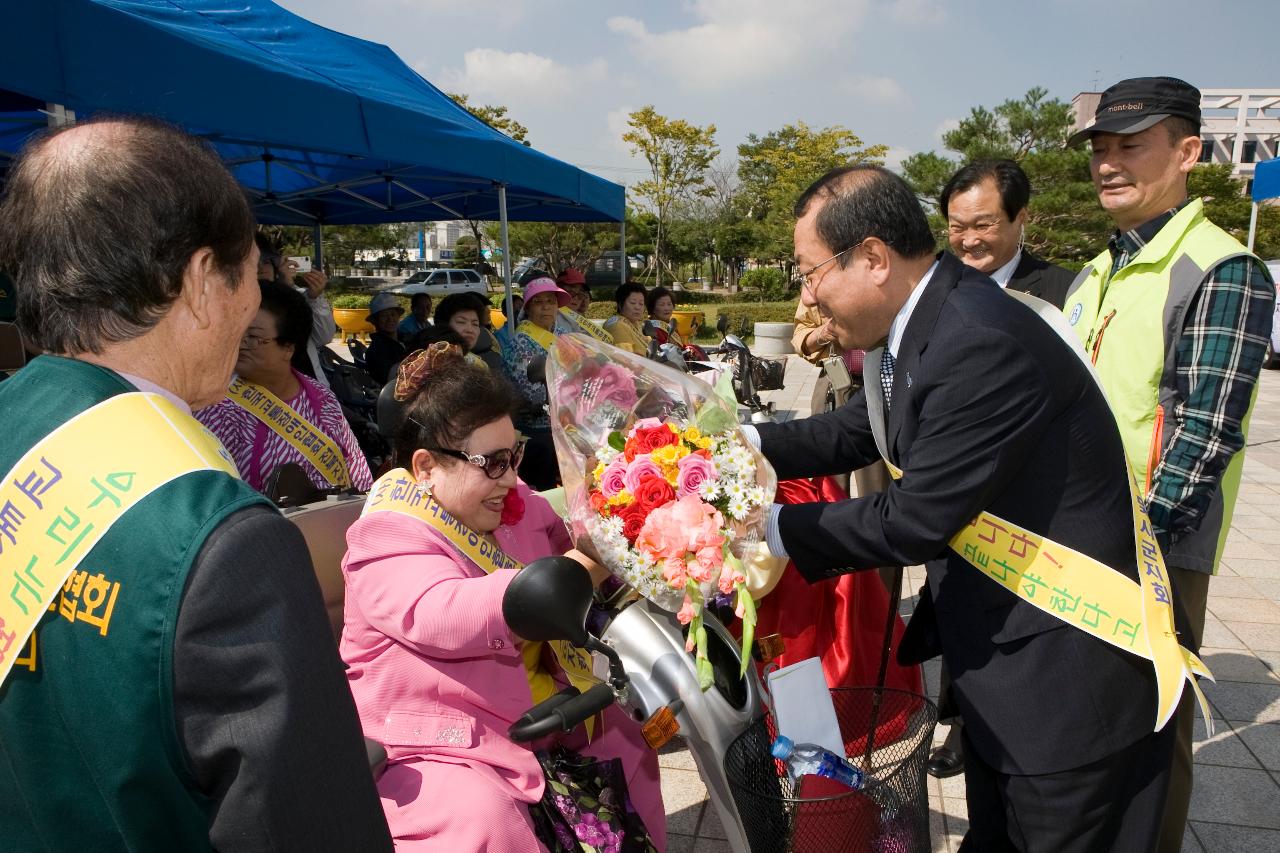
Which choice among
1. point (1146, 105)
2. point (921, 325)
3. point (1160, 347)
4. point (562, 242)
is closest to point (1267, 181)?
point (1146, 105)

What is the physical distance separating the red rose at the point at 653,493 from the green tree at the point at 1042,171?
58.8 feet

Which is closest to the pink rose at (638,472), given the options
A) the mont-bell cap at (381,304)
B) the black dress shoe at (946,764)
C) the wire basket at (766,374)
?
the black dress shoe at (946,764)

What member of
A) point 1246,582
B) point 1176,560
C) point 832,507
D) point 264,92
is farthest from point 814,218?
point 1246,582

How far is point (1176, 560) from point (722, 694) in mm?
1470

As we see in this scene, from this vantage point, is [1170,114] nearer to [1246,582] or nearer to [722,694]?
[722,694]

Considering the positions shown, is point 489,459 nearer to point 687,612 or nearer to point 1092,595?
point 687,612

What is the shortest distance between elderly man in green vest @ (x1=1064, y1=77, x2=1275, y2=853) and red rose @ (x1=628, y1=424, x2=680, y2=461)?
1.29 metres

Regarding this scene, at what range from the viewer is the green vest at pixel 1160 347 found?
2.21 metres

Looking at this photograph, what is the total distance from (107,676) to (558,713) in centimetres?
87

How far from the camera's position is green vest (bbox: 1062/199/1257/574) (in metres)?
2.21

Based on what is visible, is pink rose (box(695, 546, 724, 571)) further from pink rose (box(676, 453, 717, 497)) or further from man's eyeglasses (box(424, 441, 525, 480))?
man's eyeglasses (box(424, 441, 525, 480))

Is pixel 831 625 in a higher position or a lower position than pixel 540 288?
lower

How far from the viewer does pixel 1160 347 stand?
2246 millimetres

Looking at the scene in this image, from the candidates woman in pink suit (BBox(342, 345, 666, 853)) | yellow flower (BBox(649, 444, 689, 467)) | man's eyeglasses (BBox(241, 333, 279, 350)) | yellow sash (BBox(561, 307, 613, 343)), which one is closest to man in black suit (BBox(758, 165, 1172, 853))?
yellow flower (BBox(649, 444, 689, 467))
